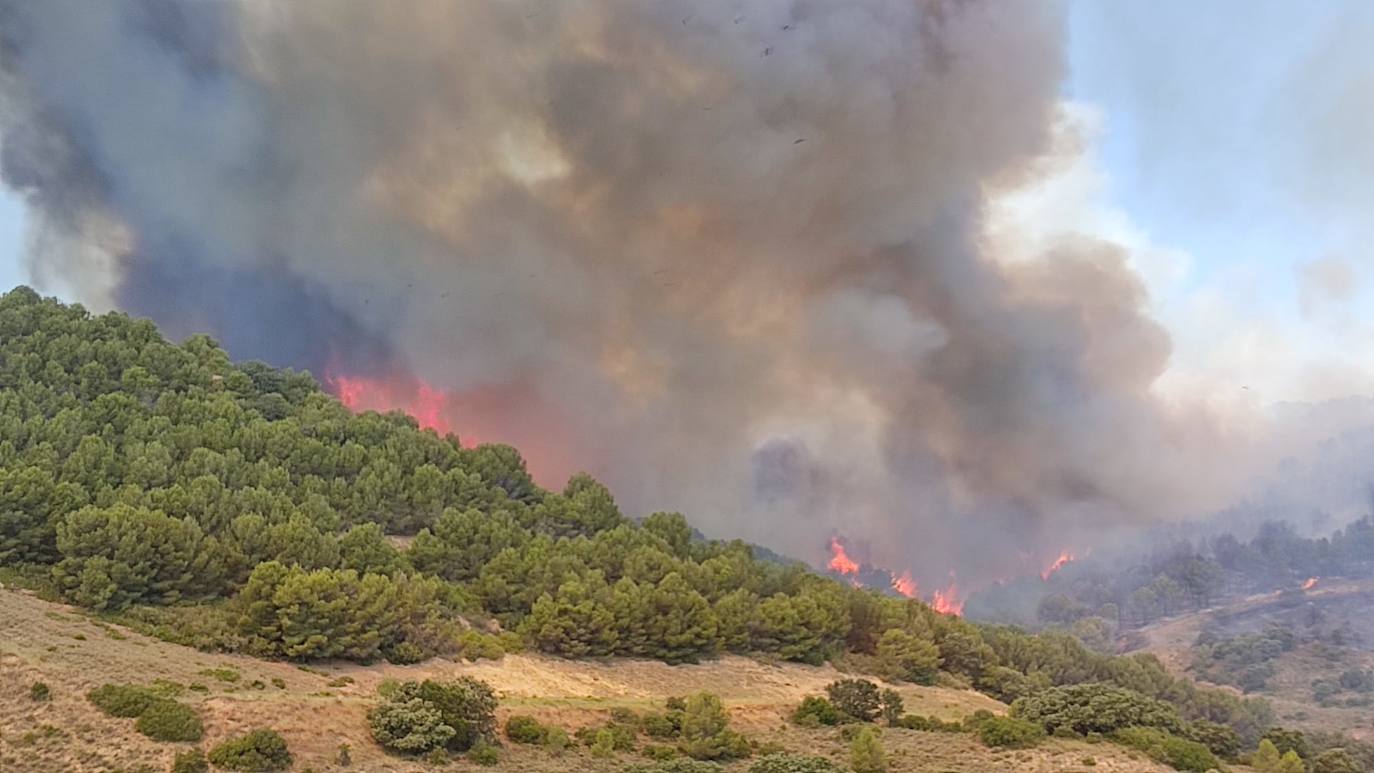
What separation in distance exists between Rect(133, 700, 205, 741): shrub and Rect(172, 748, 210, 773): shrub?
4.15 feet

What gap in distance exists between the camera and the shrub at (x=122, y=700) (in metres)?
37.1

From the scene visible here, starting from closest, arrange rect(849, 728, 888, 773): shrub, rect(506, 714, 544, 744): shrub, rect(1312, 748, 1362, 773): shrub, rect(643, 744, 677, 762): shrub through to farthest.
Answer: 1. rect(849, 728, 888, 773): shrub
2. rect(506, 714, 544, 744): shrub
3. rect(643, 744, 677, 762): shrub
4. rect(1312, 748, 1362, 773): shrub

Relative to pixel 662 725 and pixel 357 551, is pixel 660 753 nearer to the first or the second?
pixel 662 725

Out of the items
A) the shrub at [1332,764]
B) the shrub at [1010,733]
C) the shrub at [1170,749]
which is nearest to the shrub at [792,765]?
the shrub at [1010,733]

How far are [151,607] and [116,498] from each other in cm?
1424

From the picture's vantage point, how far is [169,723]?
36.6 metres

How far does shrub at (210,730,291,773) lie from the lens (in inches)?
1409

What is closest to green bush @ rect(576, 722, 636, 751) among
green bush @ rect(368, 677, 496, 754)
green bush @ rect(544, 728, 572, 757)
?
green bush @ rect(544, 728, 572, 757)

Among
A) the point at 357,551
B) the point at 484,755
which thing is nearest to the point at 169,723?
the point at 484,755

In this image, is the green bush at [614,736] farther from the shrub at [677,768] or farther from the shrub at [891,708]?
the shrub at [891,708]

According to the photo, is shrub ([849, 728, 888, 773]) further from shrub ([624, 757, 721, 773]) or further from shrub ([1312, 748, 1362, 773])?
shrub ([1312, 748, 1362, 773])

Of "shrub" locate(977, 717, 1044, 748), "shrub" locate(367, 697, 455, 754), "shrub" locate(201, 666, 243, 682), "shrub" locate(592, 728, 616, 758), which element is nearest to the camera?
"shrub" locate(367, 697, 455, 754)

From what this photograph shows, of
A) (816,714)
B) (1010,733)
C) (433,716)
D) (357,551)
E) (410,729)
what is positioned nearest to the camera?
(410,729)

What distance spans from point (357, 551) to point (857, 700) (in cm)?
3982
